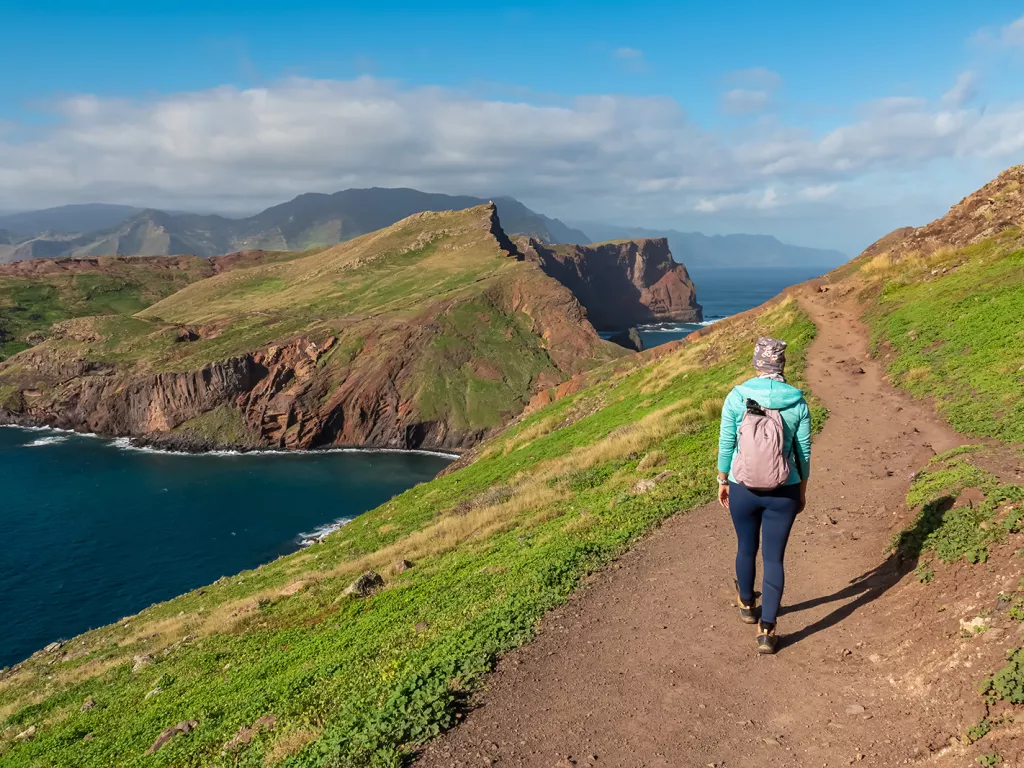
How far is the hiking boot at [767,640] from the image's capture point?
8.08m

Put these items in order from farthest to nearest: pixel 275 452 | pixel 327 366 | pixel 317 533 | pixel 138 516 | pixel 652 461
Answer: pixel 327 366 → pixel 275 452 → pixel 138 516 → pixel 317 533 → pixel 652 461

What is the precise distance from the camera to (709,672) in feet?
26.0

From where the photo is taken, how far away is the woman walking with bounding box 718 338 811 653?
291 inches

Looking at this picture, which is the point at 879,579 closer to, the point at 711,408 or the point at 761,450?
the point at 761,450

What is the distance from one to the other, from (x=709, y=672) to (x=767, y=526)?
2.05 meters

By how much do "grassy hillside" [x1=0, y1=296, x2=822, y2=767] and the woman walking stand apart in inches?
149

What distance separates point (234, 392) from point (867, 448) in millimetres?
111013

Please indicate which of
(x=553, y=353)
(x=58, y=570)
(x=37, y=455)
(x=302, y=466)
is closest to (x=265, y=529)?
(x=58, y=570)

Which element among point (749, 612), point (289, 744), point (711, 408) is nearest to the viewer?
point (289, 744)

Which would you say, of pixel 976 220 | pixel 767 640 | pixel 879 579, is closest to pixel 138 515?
pixel 767 640

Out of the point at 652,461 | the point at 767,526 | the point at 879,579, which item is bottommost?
the point at 652,461

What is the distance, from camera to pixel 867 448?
1585 centimetres

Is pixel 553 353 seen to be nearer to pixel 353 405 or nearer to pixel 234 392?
pixel 353 405

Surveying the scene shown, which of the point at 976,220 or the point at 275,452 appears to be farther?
the point at 275,452
